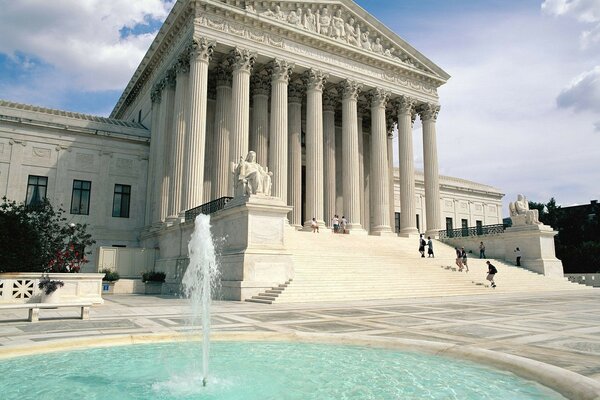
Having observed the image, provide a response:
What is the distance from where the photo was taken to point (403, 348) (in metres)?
8.02

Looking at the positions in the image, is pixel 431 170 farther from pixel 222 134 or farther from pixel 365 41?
pixel 222 134

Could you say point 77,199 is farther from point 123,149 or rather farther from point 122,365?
point 122,365

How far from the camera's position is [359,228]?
3538 centimetres

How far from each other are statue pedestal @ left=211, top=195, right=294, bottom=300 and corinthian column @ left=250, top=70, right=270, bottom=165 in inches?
584

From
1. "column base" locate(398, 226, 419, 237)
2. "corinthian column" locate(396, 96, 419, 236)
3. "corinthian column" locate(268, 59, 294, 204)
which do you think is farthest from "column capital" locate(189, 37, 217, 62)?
"column base" locate(398, 226, 419, 237)

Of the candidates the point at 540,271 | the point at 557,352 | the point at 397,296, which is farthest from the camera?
the point at 540,271

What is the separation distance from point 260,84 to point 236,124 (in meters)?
7.60

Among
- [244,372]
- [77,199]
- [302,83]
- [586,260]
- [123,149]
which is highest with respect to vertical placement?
[302,83]

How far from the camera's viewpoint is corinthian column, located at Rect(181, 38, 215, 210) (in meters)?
29.3

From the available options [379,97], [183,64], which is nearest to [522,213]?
[379,97]

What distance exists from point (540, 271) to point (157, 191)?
2853 cm

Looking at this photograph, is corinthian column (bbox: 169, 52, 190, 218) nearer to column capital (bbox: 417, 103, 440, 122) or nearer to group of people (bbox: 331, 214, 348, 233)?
group of people (bbox: 331, 214, 348, 233)

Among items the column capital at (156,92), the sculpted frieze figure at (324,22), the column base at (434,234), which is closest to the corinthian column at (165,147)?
the column capital at (156,92)

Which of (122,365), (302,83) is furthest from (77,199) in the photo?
(122,365)
